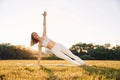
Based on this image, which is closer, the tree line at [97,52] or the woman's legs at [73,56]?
the woman's legs at [73,56]

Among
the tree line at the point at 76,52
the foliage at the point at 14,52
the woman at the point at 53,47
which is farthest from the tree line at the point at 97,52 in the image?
the woman at the point at 53,47

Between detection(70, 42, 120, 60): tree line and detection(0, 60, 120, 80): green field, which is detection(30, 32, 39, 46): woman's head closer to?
detection(0, 60, 120, 80): green field

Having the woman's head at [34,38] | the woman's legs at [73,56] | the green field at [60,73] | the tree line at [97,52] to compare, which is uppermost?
the tree line at [97,52]

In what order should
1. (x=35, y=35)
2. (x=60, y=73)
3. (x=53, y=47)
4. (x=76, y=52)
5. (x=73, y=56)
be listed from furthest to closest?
(x=76, y=52)
(x=53, y=47)
(x=73, y=56)
(x=35, y=35)
(x=60, y=73)

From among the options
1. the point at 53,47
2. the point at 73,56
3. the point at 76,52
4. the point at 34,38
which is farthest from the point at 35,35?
the point at 76,52

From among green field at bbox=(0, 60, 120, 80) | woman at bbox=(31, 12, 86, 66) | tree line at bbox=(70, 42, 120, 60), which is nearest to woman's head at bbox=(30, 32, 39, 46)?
woman at bbox=(31, 12, 86, 66)

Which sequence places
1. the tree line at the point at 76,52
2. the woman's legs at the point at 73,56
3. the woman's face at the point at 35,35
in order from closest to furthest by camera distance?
the woman's face at the point at 35,35 → the woman's legs at the point at 73,56 → the tree line at the point at 76,52

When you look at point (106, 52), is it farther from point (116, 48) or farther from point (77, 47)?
point (77, 47)

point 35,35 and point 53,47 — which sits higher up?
point 35,35

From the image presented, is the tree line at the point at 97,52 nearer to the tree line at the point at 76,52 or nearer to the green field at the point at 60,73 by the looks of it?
the tree line at the point at 76,52

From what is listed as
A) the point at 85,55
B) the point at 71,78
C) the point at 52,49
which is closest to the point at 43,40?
the point at 52,49

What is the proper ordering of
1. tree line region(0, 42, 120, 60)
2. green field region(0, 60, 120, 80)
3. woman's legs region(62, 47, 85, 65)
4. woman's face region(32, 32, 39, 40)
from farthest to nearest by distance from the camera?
tree line region(0, 42, 120, 60) → woman's legs region(62, 47, 85, 65) → woman's face region(32, 32, 39, 40) → green field region(0, 60, 120, 80)

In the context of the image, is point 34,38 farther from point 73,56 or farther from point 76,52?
point 76,52

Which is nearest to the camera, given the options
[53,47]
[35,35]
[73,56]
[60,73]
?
[60,73]
